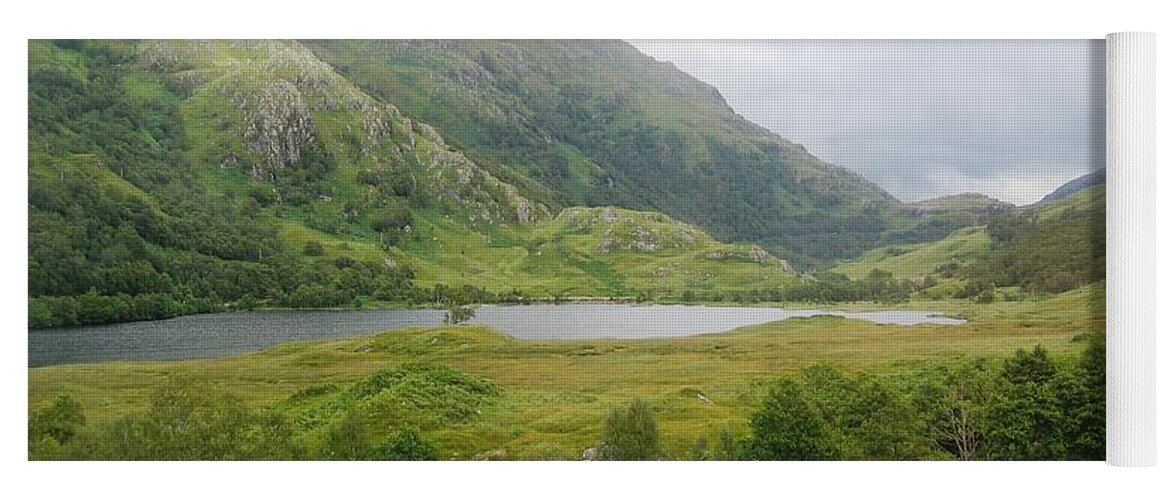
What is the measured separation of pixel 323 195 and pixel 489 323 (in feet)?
5.84

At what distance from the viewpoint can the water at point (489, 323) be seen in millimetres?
9016

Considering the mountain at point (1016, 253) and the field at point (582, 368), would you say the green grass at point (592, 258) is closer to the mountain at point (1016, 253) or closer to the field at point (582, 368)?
the field at point (582, 368)

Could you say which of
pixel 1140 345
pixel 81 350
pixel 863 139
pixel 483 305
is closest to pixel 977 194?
pixel 863 139

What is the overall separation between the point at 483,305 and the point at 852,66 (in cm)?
363

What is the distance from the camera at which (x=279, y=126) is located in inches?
366

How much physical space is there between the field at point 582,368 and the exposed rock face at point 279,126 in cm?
161

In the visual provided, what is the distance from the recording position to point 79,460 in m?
8.95

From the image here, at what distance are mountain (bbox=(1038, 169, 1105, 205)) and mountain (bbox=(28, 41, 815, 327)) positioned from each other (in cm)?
144

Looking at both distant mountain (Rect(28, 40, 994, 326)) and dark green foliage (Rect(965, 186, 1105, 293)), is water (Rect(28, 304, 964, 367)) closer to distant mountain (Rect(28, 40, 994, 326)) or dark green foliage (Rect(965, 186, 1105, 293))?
distant mountain (Rect(28, 40, 994, 326))

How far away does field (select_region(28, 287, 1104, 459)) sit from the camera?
353 inches

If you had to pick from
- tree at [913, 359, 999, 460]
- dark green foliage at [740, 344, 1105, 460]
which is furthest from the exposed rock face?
tree at [913, 359, 999, 460]

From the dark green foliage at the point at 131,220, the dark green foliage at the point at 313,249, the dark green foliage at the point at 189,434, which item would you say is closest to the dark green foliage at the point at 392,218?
the dark green foliage at the point at 131,220

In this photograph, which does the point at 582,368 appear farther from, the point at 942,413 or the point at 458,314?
the point at 942,413

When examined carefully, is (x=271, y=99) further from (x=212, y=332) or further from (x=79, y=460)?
(x=79, y=460)
